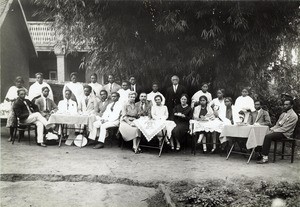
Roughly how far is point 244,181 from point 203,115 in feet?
9.02

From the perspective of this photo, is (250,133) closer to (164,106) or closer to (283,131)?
(283,131)

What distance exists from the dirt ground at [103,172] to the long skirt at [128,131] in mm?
359

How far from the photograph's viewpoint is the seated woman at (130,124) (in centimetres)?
767

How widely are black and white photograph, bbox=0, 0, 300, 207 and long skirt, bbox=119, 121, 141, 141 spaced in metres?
0.02

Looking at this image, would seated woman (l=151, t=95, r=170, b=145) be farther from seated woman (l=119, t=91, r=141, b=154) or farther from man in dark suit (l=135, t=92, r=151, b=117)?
seated woman (l=119, t=91, r=141, b=154)

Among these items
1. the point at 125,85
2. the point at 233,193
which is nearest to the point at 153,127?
the point at 125,85

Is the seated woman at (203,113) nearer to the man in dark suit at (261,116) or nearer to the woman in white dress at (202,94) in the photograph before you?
the woman in white dress at (202,94)

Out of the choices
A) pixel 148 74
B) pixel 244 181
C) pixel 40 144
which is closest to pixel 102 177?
pixel 244 181

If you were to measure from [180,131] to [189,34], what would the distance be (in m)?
2.42

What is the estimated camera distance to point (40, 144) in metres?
8.16

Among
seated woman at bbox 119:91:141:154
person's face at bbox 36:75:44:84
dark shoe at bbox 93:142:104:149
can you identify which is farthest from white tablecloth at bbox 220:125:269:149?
person's face at bbox 36:75:44:84

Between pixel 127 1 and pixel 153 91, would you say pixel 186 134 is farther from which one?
pixel 127 1

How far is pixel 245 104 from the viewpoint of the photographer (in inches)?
327

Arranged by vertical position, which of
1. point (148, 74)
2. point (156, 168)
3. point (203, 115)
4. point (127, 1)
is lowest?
point (156, 168)
